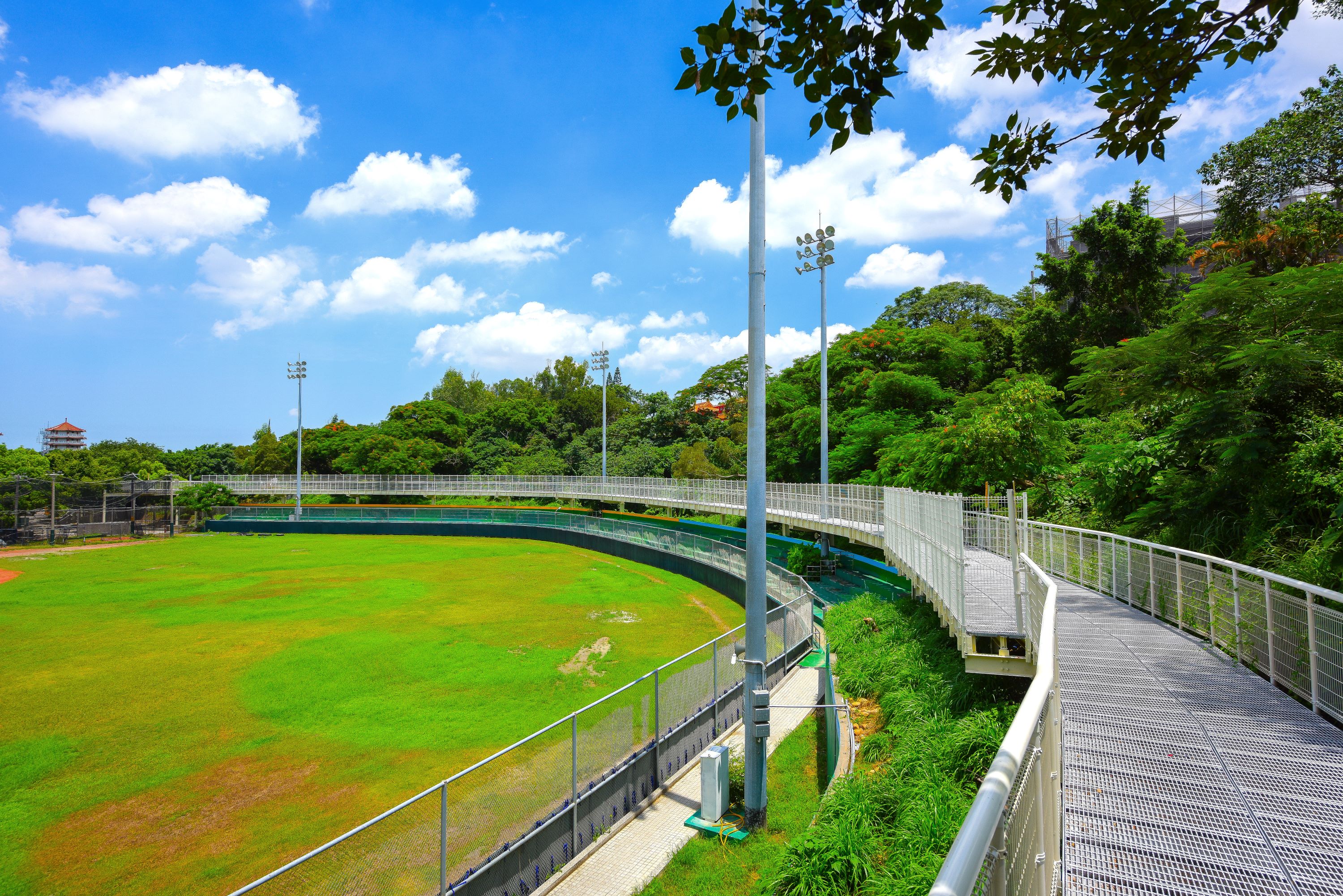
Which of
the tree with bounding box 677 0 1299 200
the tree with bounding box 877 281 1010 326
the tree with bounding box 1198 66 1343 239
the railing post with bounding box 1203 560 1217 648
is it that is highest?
the tree with bounding box 877 281 1010 326

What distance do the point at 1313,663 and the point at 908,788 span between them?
428 centimetres

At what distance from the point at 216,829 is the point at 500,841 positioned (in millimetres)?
5863

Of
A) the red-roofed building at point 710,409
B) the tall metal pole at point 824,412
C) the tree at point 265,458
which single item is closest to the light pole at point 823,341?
the tall metal pole at point 824,412

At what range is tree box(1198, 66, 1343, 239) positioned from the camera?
647 inches

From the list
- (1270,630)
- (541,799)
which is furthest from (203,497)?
(1270,630)

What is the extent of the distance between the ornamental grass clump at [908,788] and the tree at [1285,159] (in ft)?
47.3

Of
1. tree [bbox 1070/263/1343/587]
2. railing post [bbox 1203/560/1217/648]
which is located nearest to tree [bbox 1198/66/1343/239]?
tree [bbox 1070/263/1343/587]

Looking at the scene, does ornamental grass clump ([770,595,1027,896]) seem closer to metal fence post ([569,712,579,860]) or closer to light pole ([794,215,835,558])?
metal fence post ([569,712,579,860])

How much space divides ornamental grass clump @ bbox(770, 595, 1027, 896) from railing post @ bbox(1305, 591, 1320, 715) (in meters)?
2.90

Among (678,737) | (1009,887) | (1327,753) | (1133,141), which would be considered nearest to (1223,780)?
(1327,753)

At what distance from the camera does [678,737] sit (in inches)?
485

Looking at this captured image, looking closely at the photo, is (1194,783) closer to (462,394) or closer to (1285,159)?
(1285,159)

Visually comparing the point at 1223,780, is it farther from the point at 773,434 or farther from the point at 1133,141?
the point at 773,434

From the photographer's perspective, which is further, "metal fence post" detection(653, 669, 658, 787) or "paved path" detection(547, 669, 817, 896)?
"metal fence post" detection(653, 669, 658, 787)
